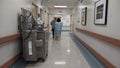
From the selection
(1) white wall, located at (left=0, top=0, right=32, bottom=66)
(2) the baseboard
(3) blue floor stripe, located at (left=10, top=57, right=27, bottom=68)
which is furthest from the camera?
(3) blue floor stripe, located at (left=10, top=57, right=27, bottom=68)

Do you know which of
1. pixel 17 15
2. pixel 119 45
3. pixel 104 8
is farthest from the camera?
pixel 17 15

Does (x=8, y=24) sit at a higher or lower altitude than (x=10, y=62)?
higher

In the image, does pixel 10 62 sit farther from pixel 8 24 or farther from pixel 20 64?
pixel 8 24

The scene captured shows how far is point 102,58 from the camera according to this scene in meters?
3.82

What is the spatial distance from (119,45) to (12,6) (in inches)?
Answer: 112

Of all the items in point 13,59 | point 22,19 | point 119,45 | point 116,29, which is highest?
point 22,19

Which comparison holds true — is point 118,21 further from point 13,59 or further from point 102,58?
point 13,59

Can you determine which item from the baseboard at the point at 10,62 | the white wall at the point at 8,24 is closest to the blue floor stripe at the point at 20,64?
the baseboard at the point at 10,62

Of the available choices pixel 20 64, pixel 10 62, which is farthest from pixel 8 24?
pixel 20 64

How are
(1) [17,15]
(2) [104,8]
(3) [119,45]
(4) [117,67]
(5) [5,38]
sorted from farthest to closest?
1. (1) [17,15]
2. (2) [104,8]
3. (5) [5,38]
4. (4) [117,67]
5. (3) [119,45]

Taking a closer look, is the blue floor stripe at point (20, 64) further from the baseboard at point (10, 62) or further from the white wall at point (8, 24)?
the white wall at point (8, 24)

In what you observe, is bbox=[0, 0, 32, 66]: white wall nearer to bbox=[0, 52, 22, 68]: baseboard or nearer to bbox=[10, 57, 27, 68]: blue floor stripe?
bbox=[0, 52, 22, 68]: baseboard

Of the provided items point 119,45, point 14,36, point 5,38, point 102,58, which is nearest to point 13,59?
point 14,36

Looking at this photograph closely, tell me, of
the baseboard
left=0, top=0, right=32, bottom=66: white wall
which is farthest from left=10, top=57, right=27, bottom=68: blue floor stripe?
left=0, top=0, right=32, bottom=66: white wall
